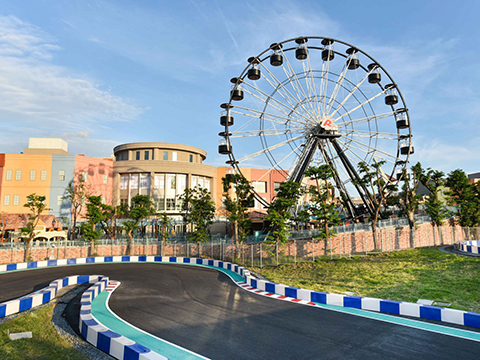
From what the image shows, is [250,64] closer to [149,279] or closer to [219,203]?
[149,279]

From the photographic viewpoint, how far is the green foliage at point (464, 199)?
37.3 meters

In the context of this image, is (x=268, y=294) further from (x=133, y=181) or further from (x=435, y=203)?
(x=133, y=181)

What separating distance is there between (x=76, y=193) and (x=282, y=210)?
2949 centimetres

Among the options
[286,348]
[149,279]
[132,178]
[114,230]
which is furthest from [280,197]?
[132,178]

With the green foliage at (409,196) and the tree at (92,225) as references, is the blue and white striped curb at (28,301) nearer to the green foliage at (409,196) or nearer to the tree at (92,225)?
the tree at (92,225)

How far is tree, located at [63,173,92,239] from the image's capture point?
42938 mm

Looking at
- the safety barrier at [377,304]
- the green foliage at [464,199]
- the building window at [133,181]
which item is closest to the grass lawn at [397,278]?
the safety barrier at [377,304]

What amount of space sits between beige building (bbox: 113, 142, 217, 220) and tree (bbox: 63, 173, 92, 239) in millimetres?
6227

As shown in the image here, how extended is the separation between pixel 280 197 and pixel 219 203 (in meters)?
34.1

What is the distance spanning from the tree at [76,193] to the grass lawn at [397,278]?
101 feet

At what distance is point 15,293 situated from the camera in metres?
14.9

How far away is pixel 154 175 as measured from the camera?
52.2 m

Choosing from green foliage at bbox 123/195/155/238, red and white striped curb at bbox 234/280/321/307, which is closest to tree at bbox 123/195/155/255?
green foliage at bbox 123/195/155/238

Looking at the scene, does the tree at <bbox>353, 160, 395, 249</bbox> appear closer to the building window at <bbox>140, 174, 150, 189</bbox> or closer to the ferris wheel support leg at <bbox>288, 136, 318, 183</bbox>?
the ferris wheel support leg at <bbox>288, 136, 318, 183</bbox>
